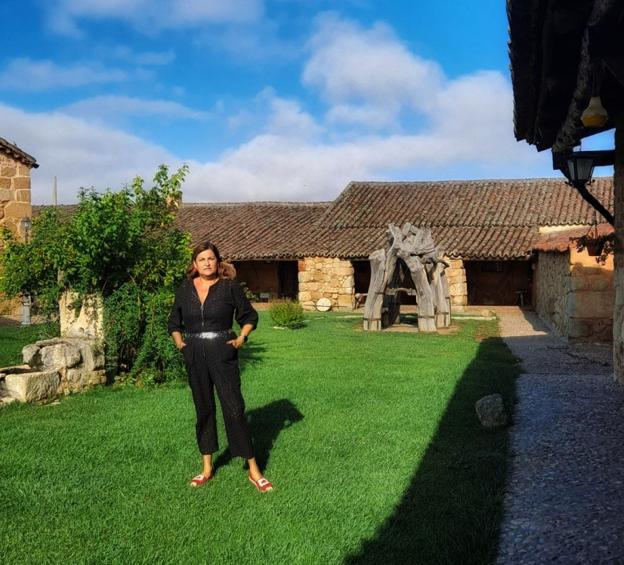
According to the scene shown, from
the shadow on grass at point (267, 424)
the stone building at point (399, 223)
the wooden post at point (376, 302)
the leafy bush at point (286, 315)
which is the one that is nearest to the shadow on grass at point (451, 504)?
the shadow on grass at point (267, 424)

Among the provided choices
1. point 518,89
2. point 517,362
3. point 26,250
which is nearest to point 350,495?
point 518,89

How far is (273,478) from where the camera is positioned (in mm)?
4305

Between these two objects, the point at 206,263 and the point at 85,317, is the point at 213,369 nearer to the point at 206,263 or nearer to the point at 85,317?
the point at 206,263

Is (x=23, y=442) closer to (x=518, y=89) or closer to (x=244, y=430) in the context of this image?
(x=244, y=430)

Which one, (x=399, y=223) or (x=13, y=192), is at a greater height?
(x=13, y=192)

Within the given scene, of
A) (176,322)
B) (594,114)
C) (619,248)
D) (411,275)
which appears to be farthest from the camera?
(411,275)

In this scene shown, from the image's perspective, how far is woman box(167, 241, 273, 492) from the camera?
427 cm

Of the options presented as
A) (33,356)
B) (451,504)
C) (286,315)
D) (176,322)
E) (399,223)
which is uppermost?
(399,223)

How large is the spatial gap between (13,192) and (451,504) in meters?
13.6

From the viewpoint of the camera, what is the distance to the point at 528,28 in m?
3.77

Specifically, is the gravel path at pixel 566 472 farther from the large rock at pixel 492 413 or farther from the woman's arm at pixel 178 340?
the woman's arm at pixel 178 340

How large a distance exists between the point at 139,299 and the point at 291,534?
4.71 metres

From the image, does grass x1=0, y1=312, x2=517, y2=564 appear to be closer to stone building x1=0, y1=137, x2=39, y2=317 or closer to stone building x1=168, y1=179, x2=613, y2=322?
stone building x1=0, y1=137, x2=39, y2=317

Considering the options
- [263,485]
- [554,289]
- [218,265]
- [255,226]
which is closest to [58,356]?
[218,265]
